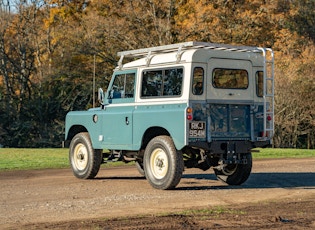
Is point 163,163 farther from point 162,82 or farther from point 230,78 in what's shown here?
point 230,78

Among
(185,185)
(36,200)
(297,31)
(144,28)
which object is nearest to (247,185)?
(185,185)

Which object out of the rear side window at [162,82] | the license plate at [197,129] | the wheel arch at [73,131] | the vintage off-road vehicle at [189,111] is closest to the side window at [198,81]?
the vintage off-road vehicle at [189,111]

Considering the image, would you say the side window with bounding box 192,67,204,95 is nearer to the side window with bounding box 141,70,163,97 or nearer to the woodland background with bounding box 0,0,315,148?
the side window with bounding box 141,70,163,97

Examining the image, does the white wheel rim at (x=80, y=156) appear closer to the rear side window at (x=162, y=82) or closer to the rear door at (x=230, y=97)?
the rear side window at (x=162, y=82)

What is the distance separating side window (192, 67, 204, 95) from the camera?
1394 cm

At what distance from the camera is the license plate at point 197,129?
13.6m

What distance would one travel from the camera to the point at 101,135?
627 inches

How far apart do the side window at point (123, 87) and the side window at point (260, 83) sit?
274 cm

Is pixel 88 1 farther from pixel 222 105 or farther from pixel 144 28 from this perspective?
pixel 222 105

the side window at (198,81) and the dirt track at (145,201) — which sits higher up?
the side window at (198,81)

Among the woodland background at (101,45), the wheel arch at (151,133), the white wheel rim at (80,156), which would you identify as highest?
the woodland background at (101,45)

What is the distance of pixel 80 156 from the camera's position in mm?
16859

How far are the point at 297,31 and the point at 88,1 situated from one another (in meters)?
14.9

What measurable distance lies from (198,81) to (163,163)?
1841 millimetres
